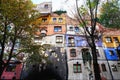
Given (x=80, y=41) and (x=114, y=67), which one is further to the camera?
(x=80, y=41)

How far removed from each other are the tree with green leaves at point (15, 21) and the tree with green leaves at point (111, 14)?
988 cm

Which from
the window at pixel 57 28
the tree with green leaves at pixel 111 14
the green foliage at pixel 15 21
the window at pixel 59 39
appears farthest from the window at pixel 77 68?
the tree with green leaves at pixel 111 14

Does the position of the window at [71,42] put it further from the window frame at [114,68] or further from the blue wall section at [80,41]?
the window frame at [114,68]

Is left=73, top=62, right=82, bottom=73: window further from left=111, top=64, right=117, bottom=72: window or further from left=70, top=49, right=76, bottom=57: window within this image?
left=111, top=64, right=117, bottom=72: window

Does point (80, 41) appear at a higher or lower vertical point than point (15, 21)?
higher

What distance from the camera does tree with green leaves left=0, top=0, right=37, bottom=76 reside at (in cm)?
1186

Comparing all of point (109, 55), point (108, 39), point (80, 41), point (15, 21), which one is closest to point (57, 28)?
point (80, 41)

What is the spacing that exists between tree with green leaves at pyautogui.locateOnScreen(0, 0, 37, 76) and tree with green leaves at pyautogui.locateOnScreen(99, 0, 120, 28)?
32.4 feet

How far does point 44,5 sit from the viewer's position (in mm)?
27969

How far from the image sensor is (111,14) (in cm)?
2047

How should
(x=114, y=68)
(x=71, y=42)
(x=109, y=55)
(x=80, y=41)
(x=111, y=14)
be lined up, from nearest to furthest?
1. (x=114, y=68)
2. (x=111, y=14)
3. (x=109, y=55)
4. (x=71, y=42)
5. (x=80, y=41)

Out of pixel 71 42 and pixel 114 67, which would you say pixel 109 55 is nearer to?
pixel 114 67

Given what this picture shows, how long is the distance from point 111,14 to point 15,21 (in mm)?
14404

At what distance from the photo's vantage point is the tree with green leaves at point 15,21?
1186cm
